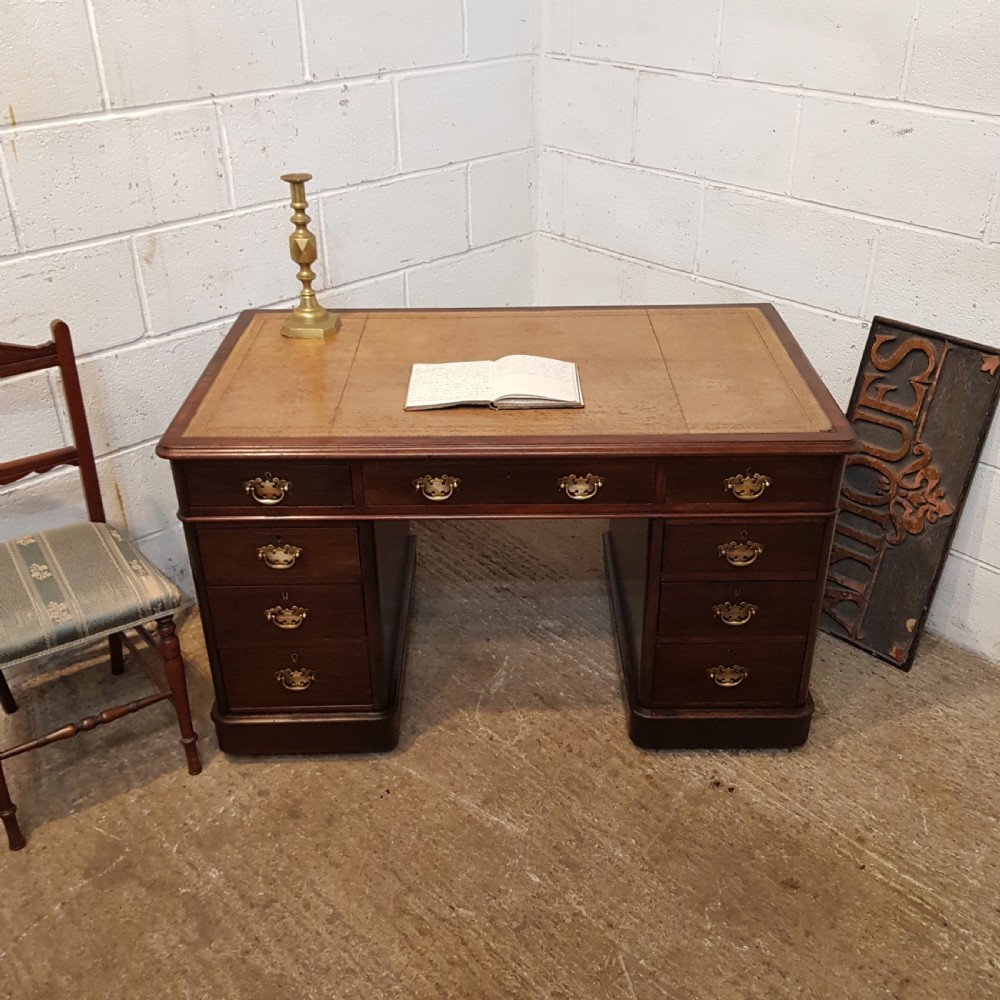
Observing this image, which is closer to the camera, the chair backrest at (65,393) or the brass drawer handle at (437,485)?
the brass drawer handle at (437,485)

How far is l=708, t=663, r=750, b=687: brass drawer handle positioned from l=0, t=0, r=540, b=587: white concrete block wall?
50.1 inches

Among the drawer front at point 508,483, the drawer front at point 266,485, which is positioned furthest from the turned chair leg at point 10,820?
the drawer front at point 508,483

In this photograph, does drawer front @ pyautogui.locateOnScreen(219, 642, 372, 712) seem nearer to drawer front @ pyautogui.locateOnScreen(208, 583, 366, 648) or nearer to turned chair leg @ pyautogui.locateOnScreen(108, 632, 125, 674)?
drawer front @ pyautogui.locateOnScreen(208, 583, 366, 648)

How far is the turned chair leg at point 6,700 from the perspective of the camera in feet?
7.00

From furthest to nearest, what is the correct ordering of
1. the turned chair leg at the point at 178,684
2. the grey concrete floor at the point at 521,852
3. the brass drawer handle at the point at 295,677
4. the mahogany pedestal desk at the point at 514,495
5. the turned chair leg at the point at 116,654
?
the turned chair leg at the point at 116,654
the brass drawer handle at the point at 295,677
the turned chair leg at the point at 178,684
the mahogany pedestal desk at the point at 514,495
the grey concrete floor at the point at 521,852

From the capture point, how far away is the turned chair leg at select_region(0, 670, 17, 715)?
2.13 meters

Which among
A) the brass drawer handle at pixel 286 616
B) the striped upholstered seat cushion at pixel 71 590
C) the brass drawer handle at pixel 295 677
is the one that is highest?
the striped upholstered seat cushion at pixel 71 590

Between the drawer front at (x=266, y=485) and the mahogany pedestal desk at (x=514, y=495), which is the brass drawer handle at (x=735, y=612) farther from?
the drawer front at (x=266, y=485)

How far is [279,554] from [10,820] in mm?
673

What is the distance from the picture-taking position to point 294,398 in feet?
6.08

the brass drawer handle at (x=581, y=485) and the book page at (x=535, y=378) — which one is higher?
the book page at (x=535, y=378)

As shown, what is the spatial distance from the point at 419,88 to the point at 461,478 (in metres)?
1.20

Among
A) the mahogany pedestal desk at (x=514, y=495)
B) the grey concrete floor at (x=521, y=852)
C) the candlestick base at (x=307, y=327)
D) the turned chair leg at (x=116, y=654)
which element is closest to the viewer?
the grey concrete floor at (x=521, y=852)

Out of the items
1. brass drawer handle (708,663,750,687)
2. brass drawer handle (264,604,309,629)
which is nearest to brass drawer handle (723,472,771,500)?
brass drawer handle (708,663,750,687)
